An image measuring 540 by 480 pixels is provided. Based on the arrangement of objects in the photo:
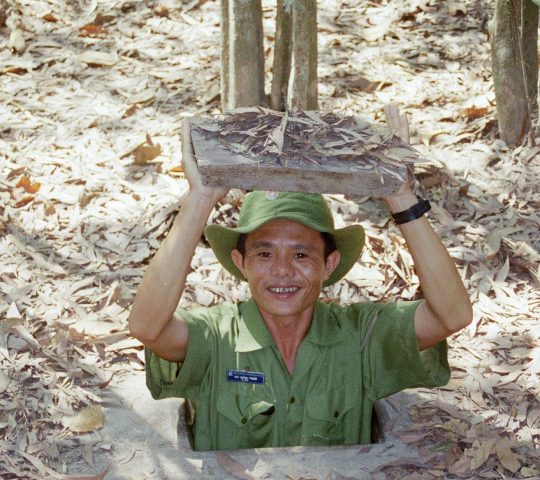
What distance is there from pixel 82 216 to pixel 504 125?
9.18 feet

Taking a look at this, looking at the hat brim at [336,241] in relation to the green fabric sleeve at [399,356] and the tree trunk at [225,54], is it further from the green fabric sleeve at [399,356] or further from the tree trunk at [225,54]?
the tree trunk at [225,54]

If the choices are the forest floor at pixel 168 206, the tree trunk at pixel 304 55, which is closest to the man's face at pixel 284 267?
the forest floor at pixel 168 206

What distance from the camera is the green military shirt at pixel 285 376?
3.71m

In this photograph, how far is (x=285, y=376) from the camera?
3771mm

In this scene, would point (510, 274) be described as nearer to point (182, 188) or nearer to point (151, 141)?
point (182, 188)

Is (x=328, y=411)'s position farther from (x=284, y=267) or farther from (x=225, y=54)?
(x=225, y=54)

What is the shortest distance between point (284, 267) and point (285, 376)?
48 centimetres

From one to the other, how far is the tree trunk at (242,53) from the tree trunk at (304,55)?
0.67 feet

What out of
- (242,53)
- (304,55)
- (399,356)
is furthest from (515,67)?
(399,356)

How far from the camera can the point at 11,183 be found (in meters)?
5.78

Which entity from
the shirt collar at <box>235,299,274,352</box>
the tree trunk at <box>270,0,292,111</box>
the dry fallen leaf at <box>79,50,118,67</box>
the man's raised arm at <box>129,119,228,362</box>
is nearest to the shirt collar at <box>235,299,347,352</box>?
the shirt collar at <box>235,299,274,352</box>

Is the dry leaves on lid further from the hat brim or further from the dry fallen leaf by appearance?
the dry fallen leaf

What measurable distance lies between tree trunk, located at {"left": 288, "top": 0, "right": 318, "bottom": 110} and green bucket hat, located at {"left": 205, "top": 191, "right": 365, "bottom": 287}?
1.61 metres

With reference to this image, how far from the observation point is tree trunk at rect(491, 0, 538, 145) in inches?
226
